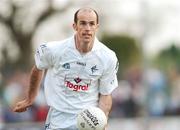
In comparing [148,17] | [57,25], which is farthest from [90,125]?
[57,25]

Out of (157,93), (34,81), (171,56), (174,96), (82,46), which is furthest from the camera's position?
(171,56)

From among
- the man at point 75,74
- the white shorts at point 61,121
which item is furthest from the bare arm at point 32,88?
the white shorts at point 61,121

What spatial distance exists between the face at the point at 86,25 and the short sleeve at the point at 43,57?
45 centimetres

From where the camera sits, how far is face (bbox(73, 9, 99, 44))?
905 centimetres

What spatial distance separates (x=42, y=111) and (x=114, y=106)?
230 cm

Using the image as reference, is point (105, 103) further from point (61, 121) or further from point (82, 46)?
point (82, 46)

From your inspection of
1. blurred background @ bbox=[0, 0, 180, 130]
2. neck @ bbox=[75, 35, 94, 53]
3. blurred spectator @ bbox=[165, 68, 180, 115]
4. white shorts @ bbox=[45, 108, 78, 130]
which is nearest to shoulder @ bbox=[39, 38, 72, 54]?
neck @ bbox=[75, 35, 94, 53]

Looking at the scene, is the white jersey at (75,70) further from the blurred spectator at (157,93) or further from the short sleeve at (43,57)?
the blurred spectator at (157,93)

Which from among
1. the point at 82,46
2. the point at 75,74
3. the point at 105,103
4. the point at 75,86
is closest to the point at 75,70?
the point at 75,74

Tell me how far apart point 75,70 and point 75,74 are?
49 mm

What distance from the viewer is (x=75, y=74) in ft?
30.7

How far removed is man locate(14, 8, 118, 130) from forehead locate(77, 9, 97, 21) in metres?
0.14

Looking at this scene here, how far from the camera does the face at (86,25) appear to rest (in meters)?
9.05

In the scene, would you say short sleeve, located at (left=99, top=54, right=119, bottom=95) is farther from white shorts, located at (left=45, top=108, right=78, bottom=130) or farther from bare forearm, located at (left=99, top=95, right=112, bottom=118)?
white shorts, located at (left=45, top=108, right=78, bottom=130)
